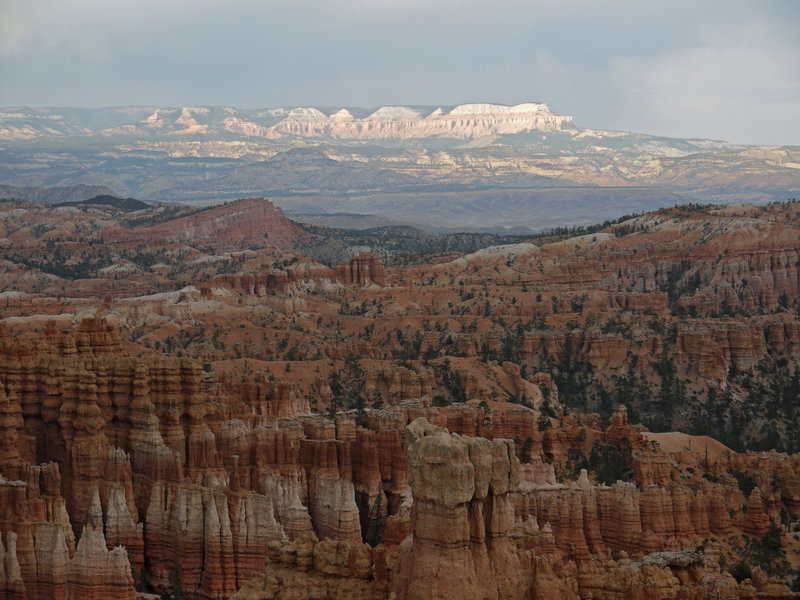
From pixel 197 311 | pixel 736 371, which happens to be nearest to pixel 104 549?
pixel 736 371

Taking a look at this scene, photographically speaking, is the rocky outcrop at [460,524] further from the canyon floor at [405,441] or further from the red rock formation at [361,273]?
the red rock formation at [361,273]

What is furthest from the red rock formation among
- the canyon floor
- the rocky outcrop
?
the rocky outcrop

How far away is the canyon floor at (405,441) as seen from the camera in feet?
96.3

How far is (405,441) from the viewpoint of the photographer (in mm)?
29688

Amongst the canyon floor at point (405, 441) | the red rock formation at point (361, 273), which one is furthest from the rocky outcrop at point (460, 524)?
the red rock formation at point (361, 273)

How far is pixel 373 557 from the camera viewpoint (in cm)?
2891

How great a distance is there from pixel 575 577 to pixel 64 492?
73.2 feet

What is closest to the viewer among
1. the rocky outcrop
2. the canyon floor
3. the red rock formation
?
the rocky outcrop

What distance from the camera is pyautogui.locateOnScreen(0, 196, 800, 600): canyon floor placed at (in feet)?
96.3

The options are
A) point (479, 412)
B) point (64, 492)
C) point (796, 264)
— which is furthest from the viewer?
point (796, 264)

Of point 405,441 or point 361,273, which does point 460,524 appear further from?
point 361,273

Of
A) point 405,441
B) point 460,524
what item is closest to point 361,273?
point 405,441

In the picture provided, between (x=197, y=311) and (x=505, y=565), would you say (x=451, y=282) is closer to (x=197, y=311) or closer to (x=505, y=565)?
(x=197, y=311)

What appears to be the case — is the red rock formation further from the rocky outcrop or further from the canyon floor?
the rocky outcrop
